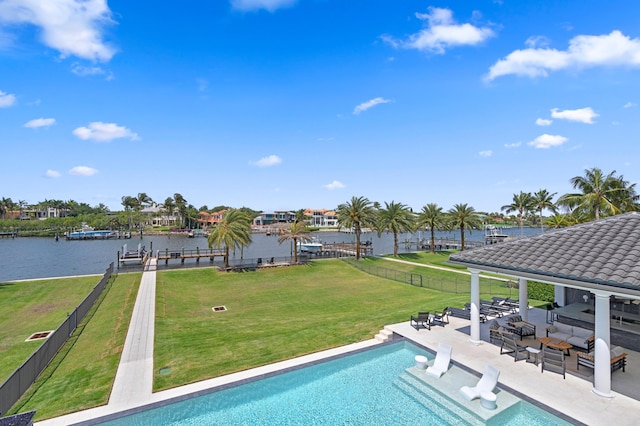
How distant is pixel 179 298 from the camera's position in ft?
75.6

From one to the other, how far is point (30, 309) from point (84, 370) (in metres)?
13.5

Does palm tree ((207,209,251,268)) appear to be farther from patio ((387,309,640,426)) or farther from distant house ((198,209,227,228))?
distant house ((198,209,227,228))

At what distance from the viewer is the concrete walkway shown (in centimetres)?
924

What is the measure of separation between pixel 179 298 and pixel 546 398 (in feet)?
71.0

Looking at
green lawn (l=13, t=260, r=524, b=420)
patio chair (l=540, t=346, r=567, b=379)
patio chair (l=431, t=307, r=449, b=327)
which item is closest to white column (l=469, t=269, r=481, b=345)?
patio chair (l=540, t=346, r=567, b=379)

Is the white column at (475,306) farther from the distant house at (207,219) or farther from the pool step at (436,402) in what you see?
the distant house at (207,219)

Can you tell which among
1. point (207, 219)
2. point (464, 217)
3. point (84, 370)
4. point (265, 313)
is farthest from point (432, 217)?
point (207, 219)

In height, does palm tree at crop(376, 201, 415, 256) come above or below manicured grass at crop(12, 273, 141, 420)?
above

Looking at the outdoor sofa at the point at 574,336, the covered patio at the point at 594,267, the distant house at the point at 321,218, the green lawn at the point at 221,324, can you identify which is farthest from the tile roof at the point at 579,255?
the distant house at the point at 321,218

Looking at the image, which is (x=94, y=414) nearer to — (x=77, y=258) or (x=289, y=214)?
(x=77, y=258)

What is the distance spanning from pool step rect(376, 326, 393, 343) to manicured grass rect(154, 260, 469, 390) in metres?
0.37

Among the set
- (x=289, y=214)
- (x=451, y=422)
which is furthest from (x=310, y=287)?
(x=289, y=214)

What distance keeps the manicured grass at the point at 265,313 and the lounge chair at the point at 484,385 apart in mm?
4981

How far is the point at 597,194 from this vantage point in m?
32.6
